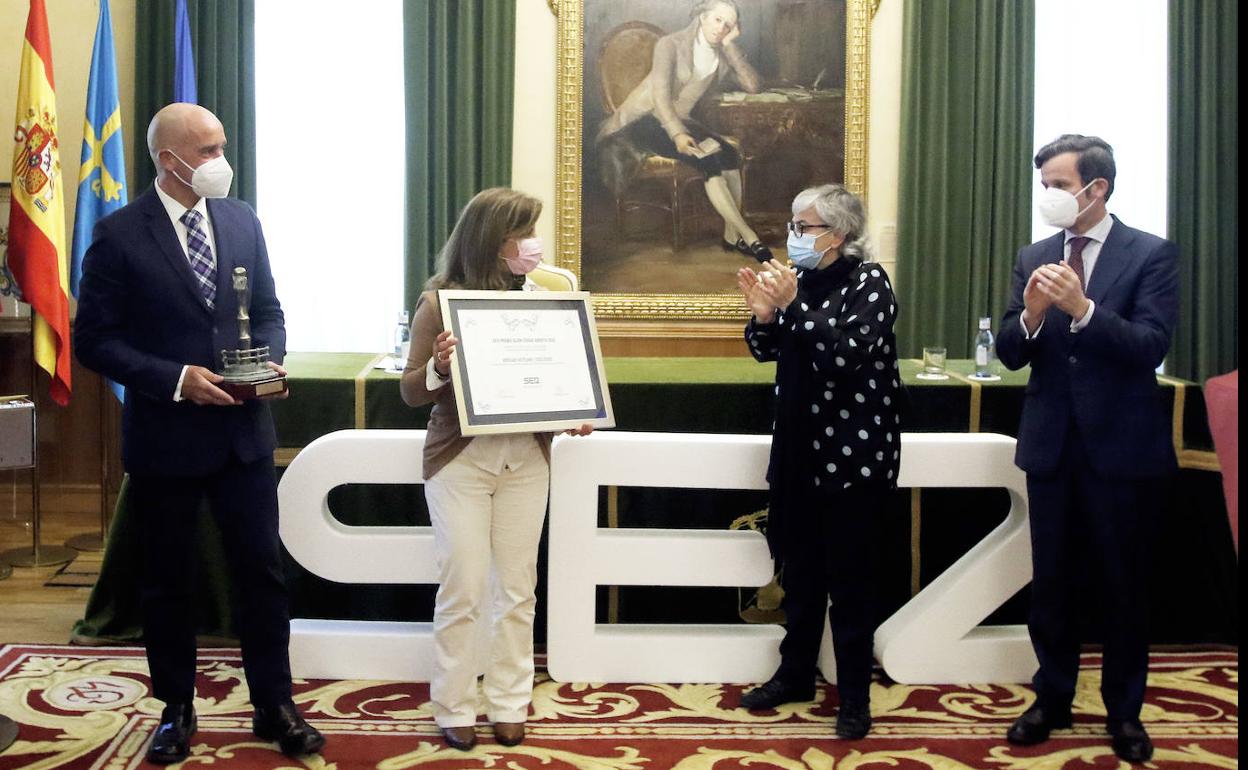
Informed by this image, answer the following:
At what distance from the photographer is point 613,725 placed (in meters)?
3.28

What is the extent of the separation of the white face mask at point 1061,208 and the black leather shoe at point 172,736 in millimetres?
2540

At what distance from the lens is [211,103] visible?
6.12 metres

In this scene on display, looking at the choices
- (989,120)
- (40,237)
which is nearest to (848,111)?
(989,120)

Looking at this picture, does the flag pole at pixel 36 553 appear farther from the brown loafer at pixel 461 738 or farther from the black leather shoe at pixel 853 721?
the black leather shoe at pixel 853 721

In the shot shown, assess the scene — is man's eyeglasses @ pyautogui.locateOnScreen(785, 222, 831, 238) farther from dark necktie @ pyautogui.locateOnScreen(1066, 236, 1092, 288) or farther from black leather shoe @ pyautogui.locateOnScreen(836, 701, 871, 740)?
black leather shoe @ pyautogui.locateOnScreen(836, 701, 871, 740)

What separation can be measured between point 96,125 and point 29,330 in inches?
43.3

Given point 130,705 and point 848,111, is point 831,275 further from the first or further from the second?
point 848,111

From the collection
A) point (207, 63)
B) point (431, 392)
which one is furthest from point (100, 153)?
point (431, 392)

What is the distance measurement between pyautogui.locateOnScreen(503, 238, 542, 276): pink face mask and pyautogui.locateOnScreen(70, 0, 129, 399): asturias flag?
10.00 ft

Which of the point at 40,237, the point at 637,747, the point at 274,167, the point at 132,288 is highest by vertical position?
the point at 274,167

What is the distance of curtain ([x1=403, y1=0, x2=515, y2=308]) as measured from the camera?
622 cm

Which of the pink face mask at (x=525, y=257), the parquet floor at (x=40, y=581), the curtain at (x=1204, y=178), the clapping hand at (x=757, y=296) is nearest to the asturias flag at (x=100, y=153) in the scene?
the parquet floor at (x=40, y=581)

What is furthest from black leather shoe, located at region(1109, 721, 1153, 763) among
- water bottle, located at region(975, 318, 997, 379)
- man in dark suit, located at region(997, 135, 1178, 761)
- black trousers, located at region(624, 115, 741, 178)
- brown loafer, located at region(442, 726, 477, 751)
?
black trousers, located at region(624, 115, 741, 178)

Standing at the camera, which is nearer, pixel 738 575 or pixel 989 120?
pixel 738 575
